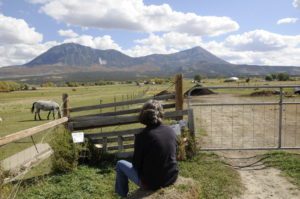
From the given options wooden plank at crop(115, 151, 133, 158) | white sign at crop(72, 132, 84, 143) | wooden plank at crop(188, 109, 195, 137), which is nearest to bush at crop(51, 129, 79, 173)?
white sign at crop(72, 132, 84, 143)

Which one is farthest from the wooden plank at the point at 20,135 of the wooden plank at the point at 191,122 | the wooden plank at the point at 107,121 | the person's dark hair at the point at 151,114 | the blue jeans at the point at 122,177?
the wooden plank at the point at 191,122

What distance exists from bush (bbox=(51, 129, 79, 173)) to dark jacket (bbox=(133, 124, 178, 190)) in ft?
9.19

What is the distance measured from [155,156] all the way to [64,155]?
10.6ft

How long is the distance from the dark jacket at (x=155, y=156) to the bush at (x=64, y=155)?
280 centimetres

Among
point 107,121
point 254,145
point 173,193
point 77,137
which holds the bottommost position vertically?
point 254,145

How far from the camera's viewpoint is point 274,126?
11.0 m

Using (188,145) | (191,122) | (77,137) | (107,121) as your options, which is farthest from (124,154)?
(191,122)

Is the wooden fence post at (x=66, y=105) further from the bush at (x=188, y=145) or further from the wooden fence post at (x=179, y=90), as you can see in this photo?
the bush at (x=188, y=145)

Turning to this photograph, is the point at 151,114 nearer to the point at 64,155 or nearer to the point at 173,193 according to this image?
the point at 173,193

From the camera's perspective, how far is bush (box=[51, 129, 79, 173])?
5953 mm

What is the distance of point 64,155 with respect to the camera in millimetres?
5988

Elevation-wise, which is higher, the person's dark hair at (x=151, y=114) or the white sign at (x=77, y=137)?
the person's dark hair at (x=151, y=114)

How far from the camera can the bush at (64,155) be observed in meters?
5.95

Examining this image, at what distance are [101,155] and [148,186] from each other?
3192 mm
